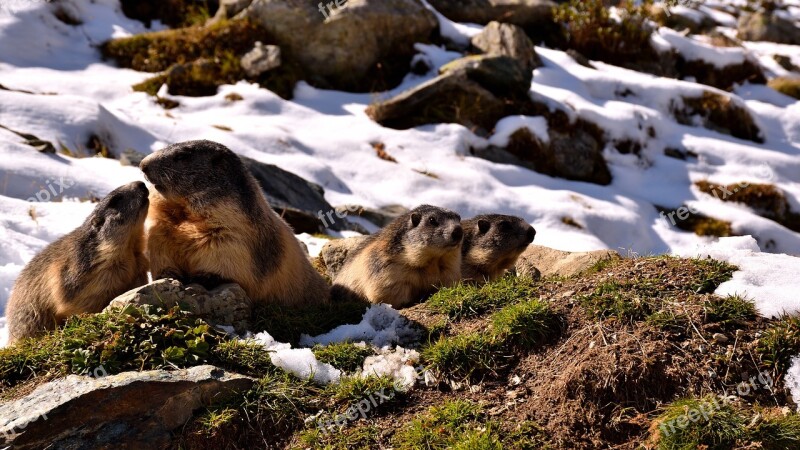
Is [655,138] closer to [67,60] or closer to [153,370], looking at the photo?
[67,60]

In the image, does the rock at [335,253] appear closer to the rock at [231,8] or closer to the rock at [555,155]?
the rock at [555,155]

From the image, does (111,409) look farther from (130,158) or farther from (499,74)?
(499,74)

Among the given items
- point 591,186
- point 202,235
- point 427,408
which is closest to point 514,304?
point 427,408

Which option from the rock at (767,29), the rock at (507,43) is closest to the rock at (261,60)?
the rock at (507,43)

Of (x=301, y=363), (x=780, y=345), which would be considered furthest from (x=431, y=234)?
(x=780, y=345)

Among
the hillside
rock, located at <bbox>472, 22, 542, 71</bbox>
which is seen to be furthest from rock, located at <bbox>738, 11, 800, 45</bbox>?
rock, located at <bbox>472, 22, 542, 71</bbox>

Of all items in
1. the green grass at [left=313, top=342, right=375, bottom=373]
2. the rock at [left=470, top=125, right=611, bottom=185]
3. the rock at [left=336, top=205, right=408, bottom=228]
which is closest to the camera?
the green grass at [left=313, top=342, right=375, bottom=373]

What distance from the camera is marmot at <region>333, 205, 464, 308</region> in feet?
36.2

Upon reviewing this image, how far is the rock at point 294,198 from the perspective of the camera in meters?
16.8

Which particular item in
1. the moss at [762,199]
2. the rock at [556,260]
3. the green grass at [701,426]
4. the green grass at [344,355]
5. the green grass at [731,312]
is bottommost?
the moss at [762,199]

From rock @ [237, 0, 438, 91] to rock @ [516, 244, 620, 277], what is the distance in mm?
12548

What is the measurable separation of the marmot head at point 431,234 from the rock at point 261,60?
14.0m

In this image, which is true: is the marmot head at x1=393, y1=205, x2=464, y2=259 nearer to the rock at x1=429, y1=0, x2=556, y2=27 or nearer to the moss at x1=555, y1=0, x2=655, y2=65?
the rock at x1=429, y1=0, x2=556, y2=27

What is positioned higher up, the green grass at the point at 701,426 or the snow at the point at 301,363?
the green grass at the point at 701,426
